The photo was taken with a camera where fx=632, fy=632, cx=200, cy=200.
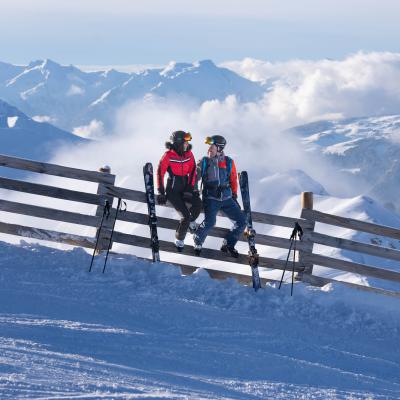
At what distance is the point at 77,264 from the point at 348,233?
149 metres

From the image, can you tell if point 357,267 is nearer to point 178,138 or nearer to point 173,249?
point 173,249

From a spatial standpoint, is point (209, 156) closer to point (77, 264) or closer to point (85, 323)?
point (77, 264)

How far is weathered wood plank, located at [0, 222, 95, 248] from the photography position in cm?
1059

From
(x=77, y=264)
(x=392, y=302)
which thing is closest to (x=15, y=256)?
(x=77, y=264)

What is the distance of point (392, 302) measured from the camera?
32.8 feet

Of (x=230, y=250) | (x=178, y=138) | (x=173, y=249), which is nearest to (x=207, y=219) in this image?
(x=230, y=250)

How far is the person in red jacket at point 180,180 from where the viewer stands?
388 inches

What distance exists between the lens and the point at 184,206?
9.98m

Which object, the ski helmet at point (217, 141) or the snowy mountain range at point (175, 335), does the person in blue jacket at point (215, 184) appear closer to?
the ski helmet at point (217, 141)

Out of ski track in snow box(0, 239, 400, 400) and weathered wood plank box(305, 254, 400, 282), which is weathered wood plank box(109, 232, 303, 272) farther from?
ski track in snow box(0, 239, 400, 400)

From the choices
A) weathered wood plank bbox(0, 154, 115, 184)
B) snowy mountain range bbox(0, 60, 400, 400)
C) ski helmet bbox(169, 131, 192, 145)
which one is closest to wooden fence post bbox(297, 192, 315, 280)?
snowy mountain range bbox(0, 60, 400, 400)

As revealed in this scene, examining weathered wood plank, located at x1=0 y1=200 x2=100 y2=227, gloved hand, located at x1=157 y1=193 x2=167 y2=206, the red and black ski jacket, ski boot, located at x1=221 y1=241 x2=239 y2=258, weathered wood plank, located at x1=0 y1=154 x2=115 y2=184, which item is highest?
the red and black ski jacket

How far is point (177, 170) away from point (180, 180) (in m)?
0.17

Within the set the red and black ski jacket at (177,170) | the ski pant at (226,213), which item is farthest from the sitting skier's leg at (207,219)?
the red and black ski jacket at (177,170)
